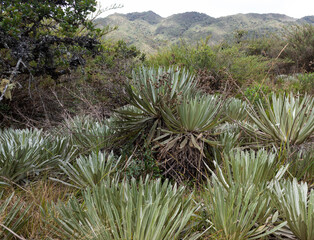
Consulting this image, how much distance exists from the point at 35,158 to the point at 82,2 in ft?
9.59

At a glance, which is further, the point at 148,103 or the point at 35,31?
the point at 35,31

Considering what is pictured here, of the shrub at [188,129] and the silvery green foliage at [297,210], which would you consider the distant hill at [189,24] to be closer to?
the shrub at [188,129]

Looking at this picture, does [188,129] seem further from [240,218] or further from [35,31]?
[35,31]

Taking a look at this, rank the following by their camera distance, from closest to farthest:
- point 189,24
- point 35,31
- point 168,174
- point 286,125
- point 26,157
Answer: point 26,157
point 286,125
point 168,174
point 35,31
point 189,24

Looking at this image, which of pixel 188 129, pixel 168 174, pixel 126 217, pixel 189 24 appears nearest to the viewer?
pixel 126 217

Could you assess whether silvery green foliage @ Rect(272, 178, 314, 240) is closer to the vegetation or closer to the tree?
the vegetation

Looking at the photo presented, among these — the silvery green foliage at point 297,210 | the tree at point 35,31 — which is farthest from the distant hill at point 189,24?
the silvery green foliage at point 297,210

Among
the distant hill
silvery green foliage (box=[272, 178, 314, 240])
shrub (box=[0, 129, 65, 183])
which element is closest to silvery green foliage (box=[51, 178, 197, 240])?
silvery green foliage (box=[272, 178, 314, 240])

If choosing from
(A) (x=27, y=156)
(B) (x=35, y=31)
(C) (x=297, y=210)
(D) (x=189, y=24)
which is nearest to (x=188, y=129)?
(C) (x=297, y=210)

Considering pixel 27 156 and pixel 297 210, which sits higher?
pixel 297 210

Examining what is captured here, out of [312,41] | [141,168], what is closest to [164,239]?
[141,168]

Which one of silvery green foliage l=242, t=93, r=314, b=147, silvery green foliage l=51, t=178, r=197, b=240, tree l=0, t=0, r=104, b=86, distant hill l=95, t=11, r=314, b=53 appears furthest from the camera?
distant hill l=95, t=11, r=314, b=53

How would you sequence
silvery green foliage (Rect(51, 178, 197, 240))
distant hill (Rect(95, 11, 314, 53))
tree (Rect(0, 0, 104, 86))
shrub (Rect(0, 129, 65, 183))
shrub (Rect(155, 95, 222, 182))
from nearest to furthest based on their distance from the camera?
silvery green foliage (Rect(51, 178, 197, 240)) → shrub (Rect(0, 129, 65, 183)) → shrub (Rect(155, 95, 222, 182)) → tree (Rect(0, 0, 104, 86)) → distant hill (Rect(95, 11, 314, 53))

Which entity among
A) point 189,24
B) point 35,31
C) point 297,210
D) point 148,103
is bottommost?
point 297,210
